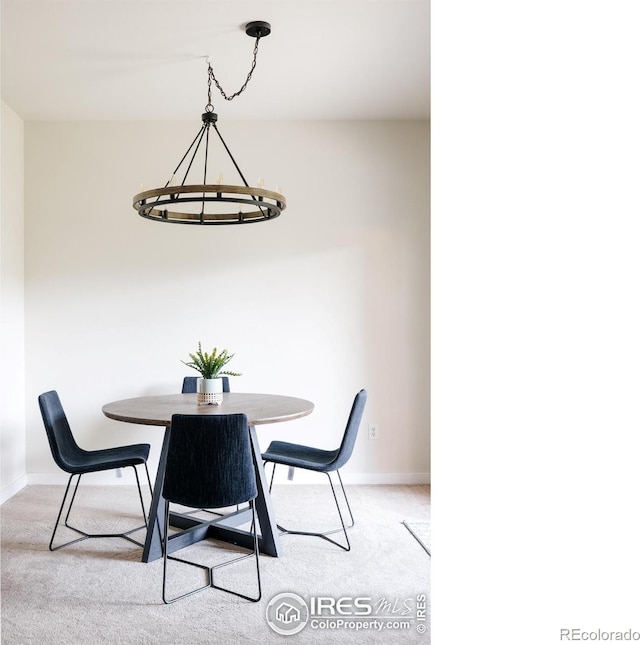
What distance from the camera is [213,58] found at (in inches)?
114

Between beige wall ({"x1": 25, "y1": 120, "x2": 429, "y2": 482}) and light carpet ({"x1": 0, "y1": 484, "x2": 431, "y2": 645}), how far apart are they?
31.6 inches

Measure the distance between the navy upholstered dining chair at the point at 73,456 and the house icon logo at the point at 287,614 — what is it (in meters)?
0.88

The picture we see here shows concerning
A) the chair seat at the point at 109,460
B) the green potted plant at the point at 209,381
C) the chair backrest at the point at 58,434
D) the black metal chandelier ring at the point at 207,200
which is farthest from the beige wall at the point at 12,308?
the green potted plant at the point at 209,381

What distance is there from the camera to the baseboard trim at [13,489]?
10.9ft

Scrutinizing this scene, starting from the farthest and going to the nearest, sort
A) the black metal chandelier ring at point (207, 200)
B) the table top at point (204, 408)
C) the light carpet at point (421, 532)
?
the light carpet at point (421, 532), the table top at point (204, 408), the black metal chandelier ring at point (207, 200)

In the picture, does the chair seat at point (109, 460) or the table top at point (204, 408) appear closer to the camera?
the table top at point (204, 408)

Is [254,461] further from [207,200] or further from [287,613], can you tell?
[207,200]

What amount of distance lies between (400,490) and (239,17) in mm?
2915

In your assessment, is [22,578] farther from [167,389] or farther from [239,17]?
[239,17]

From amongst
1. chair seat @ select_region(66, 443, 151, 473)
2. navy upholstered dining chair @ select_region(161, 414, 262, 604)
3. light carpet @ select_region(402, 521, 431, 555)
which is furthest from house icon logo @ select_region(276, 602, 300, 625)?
chair seat @ select_region(66, 443, 151, 473)

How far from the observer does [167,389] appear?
3762mm

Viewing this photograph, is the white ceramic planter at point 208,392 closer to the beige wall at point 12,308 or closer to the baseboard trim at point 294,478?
the baseboard trim at point 294,478

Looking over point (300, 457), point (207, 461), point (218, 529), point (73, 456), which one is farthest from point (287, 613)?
point (73, 456)
